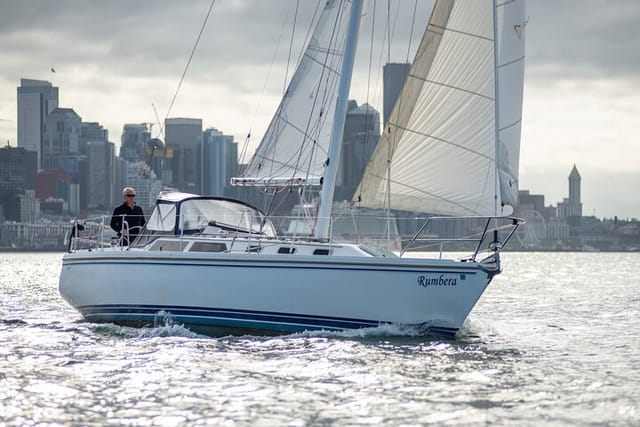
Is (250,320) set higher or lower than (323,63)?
lower

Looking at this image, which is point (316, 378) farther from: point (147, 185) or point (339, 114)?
point (147, 185)

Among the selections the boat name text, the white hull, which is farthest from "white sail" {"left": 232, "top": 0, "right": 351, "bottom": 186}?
the boat name text

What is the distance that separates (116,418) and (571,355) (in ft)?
25.9

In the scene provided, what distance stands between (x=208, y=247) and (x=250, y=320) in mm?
1480

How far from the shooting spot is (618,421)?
33.8 ft

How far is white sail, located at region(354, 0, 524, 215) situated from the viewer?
17188 mm

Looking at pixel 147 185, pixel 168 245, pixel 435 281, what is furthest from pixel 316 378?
pixel 147 185

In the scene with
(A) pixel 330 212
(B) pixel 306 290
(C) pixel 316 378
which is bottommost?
(C) pixel 316 378

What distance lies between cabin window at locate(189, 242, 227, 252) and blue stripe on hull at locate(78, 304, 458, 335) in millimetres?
990

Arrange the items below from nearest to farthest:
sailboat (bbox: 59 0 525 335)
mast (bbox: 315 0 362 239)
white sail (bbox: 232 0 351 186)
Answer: sailboat (bbox: 59 0 525 335) < mast (bbox: 315 0 362 239) < white sail (bbox: 232 0 351 186)

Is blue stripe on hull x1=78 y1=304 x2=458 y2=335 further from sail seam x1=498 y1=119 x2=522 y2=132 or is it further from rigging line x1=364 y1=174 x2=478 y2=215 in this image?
sail seam x1=498 y1=119 x2=522 y2=132

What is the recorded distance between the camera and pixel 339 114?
1841cm

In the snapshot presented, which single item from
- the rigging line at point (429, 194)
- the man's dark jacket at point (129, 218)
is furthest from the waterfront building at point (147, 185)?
the rigging line at point (429, 194)

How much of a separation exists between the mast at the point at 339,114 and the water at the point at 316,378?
118 inches
